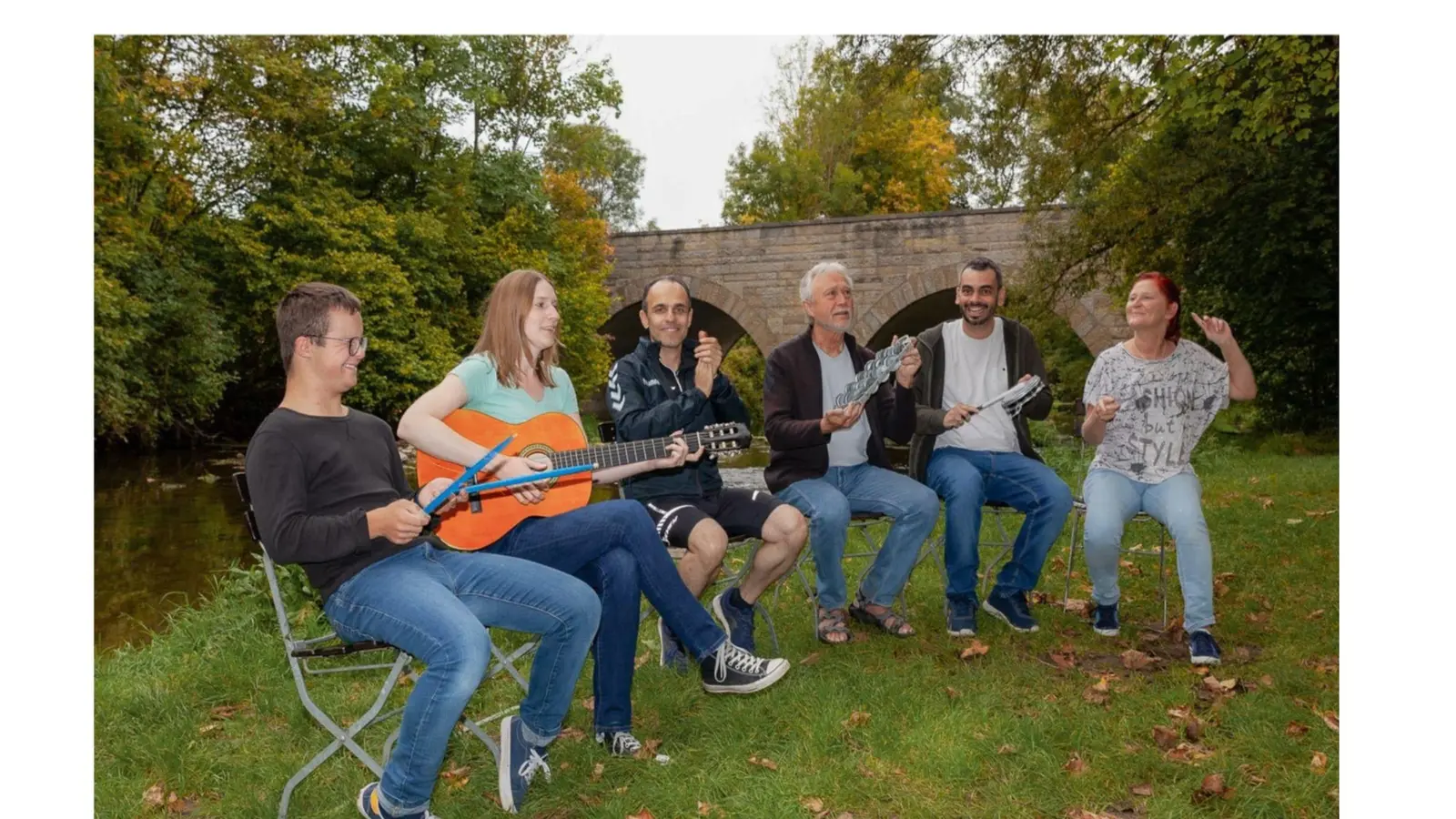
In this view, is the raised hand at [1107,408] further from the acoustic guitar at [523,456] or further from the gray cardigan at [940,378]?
the acoustic guitar at [523,456]

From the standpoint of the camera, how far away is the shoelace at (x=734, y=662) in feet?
11.1

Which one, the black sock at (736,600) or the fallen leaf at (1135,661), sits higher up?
the black sock at (736,600)

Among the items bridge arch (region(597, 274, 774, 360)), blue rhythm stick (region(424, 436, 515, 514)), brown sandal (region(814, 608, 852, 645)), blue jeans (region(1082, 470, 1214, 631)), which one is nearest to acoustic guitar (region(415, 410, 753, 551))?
blue rhythm stick (region(424, 436, 515, 514))

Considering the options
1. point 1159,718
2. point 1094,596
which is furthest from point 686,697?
point 1094,596

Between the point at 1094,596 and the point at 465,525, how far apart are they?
242 cm

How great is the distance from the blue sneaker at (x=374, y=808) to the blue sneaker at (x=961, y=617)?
223 cm

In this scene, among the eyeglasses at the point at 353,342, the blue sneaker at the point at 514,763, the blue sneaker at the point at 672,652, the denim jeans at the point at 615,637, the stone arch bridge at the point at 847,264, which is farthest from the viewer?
the stone arch bridge at the point at 847,264

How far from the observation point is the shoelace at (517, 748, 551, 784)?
9.47 feet

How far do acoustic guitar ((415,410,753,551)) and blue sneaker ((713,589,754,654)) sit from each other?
0.80m

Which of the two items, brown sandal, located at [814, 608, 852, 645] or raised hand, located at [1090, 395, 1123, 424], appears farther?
brown sandal, located at [814, 608, 852, 645]

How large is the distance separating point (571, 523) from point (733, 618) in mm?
1051

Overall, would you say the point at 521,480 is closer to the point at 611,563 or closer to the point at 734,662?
the point at 611,563

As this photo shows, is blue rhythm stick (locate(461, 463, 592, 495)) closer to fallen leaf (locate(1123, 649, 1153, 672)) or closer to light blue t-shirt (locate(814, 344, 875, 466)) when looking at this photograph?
light blue t-shirt (locate(814, 344, 875, 466))

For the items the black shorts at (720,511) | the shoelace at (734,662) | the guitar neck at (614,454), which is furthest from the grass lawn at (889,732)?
the guitar neck at (614,454)
